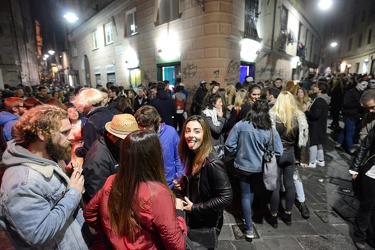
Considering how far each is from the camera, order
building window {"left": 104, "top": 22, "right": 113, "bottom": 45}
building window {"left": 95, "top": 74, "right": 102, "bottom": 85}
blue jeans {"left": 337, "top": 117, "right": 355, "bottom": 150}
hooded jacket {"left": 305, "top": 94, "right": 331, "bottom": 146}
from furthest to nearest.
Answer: building window {"left": 95, "top": 74, "right": 102, "bottom": 85} → building window {"left": 104, "top": 22, "right": 113, "bottom": 45} → blue jeans {"left": 337, "top": 117, "right": 355, "bottom": 150} → hooded jacket {"left": 305, "top": 94, "right": 331, "bottom": 146}

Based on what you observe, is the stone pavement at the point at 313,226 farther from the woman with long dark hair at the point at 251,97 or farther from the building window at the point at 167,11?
the building window at the point at 167,11

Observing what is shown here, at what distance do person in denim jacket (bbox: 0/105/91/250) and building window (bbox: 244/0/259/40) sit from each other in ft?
30.2

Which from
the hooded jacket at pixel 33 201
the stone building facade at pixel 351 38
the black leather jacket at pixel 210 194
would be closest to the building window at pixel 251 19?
the black leather jacket at pixel 210 194

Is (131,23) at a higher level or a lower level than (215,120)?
higher

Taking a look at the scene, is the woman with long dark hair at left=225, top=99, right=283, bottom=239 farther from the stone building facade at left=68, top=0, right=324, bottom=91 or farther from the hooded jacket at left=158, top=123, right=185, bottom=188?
the stone building facade at left=68, top=0, right=324, bottom=91

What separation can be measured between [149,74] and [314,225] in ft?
33.7

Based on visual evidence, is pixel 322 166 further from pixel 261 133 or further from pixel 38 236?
pixel 38 236

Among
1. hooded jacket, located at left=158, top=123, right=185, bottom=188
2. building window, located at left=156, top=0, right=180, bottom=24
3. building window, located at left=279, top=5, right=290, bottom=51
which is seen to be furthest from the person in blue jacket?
building window, located at left=279, top=5, right=290, bottom=51

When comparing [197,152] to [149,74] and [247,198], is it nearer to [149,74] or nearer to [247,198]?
[247,198]

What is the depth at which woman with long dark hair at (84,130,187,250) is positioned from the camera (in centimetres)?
122

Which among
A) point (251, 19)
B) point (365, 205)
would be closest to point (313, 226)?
point (365, 205)

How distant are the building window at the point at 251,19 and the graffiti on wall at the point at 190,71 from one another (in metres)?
2.75

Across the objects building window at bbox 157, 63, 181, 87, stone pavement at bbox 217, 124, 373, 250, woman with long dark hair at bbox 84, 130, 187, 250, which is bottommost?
stone pavement at bbox 217, 124, 373, 250

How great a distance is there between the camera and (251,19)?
9375mm
